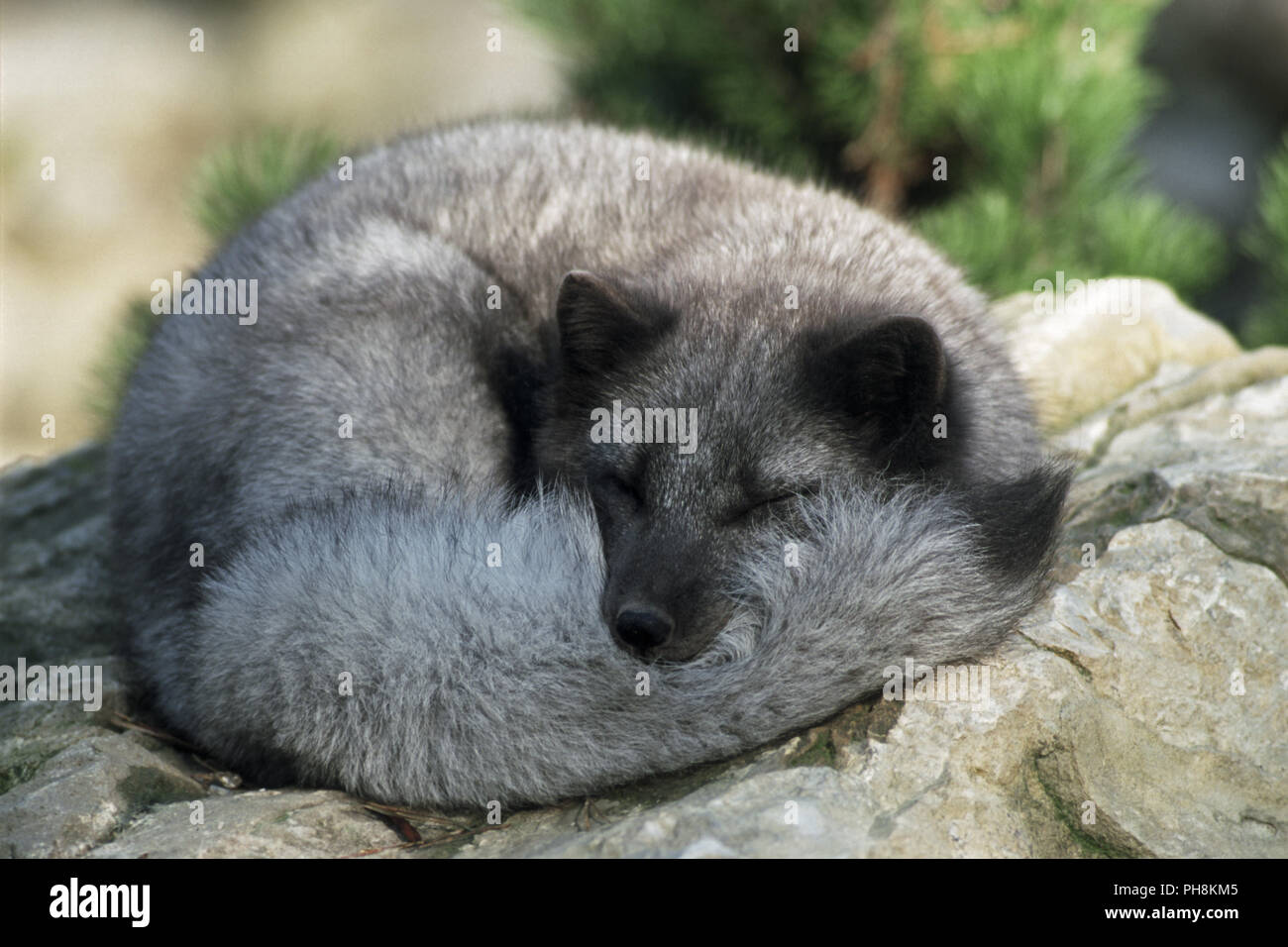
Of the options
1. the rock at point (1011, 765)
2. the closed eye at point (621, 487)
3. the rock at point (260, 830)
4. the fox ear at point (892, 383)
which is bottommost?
the rock at point (260, 830)

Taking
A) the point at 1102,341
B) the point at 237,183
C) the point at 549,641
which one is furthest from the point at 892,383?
the point at 237,183

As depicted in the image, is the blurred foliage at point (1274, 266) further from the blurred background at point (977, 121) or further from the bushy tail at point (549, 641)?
the bushy tail at point (549, 641)

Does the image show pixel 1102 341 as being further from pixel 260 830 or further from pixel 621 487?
pixel 260 830

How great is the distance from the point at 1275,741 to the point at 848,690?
110 centimetres

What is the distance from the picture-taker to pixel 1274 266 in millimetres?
6258

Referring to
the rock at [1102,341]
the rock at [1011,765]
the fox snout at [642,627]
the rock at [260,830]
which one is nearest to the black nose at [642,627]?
the fox snout at [642,627]

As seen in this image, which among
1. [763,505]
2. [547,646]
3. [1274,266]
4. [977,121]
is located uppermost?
[977,121]

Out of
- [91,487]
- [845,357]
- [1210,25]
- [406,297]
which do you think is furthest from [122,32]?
[845,357]

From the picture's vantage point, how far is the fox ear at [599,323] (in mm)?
3312

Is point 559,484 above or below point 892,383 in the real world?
below

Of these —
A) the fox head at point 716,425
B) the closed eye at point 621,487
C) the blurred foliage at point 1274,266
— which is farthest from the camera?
the blurred foliage at point 1274,266

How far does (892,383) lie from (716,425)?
448mm

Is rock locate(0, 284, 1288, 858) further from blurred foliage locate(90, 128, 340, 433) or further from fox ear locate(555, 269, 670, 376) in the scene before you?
blurred foliage locate(90, 128, 340, 433)

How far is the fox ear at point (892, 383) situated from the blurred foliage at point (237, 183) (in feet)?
13.4
